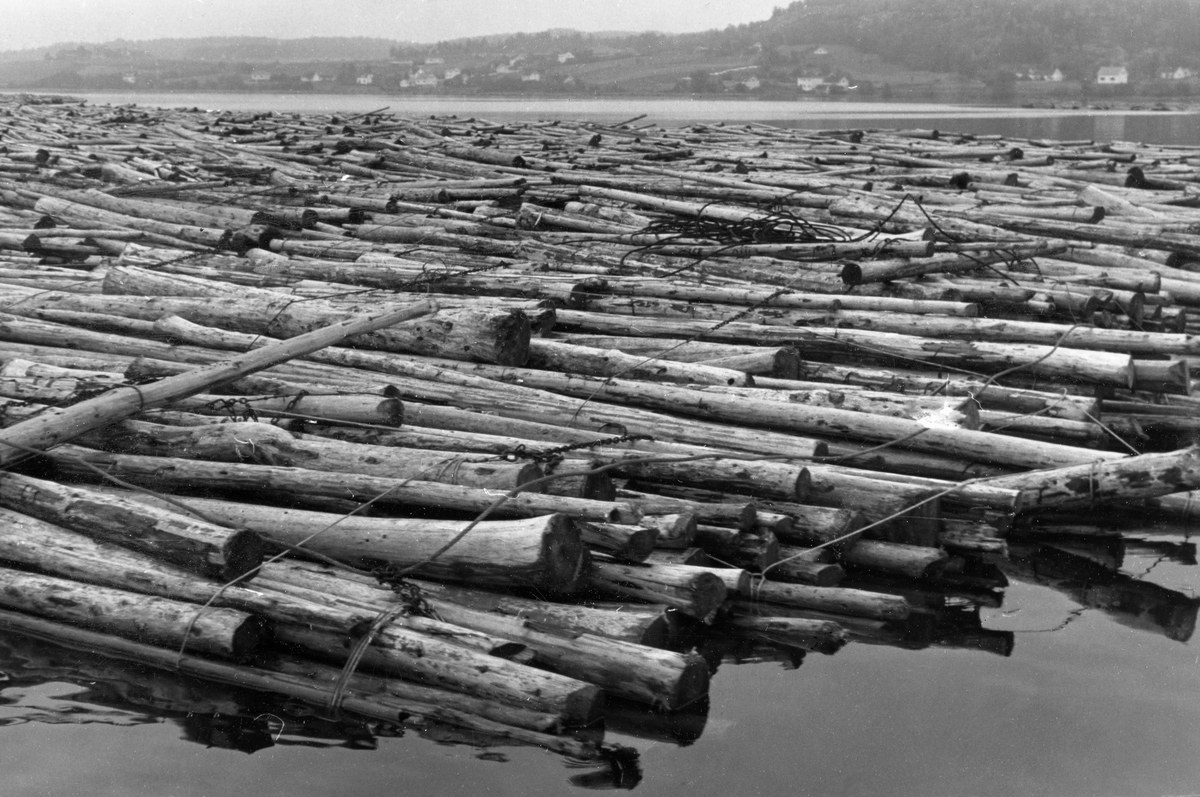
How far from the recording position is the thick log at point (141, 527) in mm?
5551

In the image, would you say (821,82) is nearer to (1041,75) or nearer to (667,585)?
(1041,75)

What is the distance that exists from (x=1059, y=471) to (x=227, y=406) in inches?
186

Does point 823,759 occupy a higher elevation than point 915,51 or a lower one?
lower

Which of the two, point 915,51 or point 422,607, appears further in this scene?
point 915,51

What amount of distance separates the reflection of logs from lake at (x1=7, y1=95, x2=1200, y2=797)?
0.19ft

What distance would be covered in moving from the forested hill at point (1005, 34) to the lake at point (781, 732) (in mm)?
91329

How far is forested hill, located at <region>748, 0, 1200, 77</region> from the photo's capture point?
302ft

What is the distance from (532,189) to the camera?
51.2 feet

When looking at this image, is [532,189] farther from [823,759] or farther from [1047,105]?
[1047,105]

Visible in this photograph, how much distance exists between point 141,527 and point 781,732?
308cm

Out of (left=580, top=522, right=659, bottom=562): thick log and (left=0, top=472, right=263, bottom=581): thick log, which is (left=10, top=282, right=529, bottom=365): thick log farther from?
(left=580, top=522, right=659, bottom=562): thick log

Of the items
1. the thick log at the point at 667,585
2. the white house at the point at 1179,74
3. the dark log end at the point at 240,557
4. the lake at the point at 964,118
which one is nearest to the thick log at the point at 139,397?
the dark log end at the point at 240,557

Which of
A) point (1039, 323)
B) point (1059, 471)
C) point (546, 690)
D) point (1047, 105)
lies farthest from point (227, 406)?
point (1047, 105)

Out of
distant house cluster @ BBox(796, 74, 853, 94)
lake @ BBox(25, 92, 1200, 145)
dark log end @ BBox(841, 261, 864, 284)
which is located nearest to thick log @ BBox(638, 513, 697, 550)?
dark log end @ BBox(841, 261, 864, 284)
